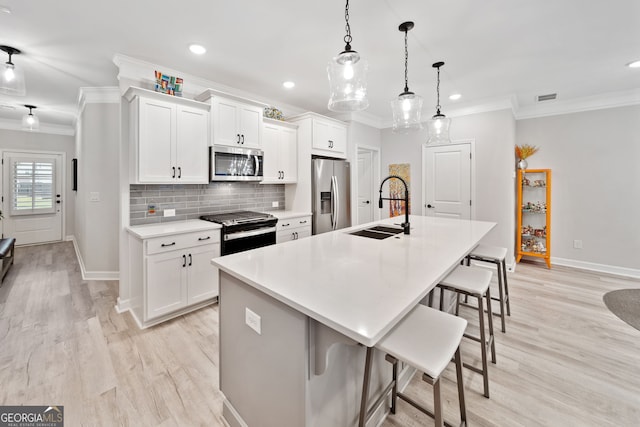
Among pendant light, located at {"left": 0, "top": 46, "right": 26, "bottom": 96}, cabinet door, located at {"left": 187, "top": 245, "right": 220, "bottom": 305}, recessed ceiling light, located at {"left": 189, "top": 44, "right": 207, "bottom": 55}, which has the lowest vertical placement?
cabinet door, located at {"left": 187, "top": 245, "right": 220, "bottom": 305}

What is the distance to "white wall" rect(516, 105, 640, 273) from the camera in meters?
3.92

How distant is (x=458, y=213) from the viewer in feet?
15.2

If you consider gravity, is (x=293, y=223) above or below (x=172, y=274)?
above

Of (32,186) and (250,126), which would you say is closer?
(250,126)

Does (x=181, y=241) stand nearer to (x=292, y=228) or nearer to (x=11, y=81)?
(x=292, y=228)

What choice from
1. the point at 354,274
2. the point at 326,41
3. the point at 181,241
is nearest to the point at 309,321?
the point at 354,274

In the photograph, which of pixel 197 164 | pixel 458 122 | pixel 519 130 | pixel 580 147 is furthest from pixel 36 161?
pixel 580 147

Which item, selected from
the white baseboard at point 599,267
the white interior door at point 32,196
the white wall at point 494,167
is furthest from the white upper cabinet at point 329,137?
the white interior door at point 32,196

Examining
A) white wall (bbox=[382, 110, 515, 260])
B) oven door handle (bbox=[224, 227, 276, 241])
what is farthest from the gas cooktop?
white wall (bbox=[382, 110, 515, 260])

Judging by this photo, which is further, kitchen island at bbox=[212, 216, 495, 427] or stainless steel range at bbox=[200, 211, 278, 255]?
stainless steel range at bbox=[200, 211, 278, 255]

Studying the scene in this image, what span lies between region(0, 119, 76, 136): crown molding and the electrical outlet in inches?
273

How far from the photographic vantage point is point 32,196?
5.77 m

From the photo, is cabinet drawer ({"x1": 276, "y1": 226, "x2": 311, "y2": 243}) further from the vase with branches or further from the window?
the window

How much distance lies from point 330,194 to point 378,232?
1.98 m
